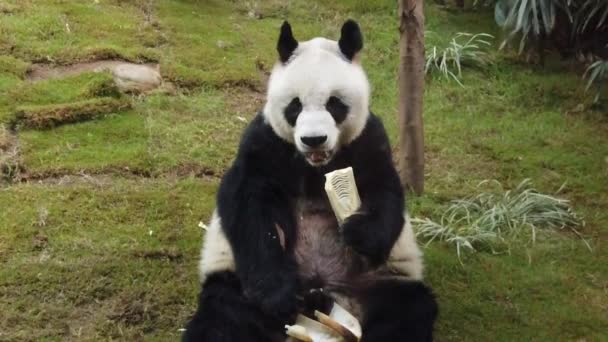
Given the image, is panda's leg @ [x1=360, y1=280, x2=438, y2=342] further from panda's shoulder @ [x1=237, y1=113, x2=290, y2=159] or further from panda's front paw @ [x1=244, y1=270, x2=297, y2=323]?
panda's shoulder @ [x1=237, y1=113, x2=290, y2=159]

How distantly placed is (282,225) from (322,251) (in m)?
0.26

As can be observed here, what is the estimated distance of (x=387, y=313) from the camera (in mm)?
4113

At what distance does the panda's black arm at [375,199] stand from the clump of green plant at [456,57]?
4179 mm

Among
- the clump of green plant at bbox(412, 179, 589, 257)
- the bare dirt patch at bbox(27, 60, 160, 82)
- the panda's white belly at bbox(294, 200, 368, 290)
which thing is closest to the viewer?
the panda's white belly at bbox(294, 200, 368, 290)

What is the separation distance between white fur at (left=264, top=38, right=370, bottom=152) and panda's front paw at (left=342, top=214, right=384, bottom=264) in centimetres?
40

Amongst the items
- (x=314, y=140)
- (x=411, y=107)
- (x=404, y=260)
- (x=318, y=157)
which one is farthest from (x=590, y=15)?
(x=314, y=140)

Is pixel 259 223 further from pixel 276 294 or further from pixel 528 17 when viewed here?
pixel 528 17

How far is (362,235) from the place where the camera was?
4012 mm

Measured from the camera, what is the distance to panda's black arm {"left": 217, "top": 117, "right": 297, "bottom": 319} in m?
3.99

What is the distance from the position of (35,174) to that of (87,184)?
43 centimetres

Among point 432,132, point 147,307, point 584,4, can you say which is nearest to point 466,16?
point 584,4

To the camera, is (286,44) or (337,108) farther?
(286,44)

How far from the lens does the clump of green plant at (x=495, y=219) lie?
5.82 metres

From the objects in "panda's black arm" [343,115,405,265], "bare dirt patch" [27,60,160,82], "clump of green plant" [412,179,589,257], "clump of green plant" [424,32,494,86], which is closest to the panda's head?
"panda's black arm" [343,115,405,265]
